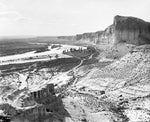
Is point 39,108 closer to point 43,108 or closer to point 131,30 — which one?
point 43,108

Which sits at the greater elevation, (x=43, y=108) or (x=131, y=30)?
(x=131, y=30)

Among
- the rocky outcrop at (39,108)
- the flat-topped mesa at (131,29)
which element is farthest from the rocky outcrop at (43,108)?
the flat-topped mesa at (131,29)

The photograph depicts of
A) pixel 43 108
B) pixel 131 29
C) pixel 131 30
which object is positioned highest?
pixel 131 29

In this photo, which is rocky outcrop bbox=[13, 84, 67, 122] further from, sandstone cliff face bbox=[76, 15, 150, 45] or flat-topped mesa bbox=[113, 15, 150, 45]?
flat-topped mesa bbox=[113, 15, 150, 45]

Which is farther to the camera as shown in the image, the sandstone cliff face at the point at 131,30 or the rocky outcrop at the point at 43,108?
the sandstone cliff face at the point at 131,30

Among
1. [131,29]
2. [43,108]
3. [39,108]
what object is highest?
[131,29]

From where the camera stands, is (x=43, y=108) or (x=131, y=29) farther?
(x=131, y=29)

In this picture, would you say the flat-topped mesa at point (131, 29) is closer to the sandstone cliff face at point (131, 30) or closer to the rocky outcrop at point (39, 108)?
the sandstone cliff face at point (131, 30)

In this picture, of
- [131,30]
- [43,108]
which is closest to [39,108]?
[43,108]

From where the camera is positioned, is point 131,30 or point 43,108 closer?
point 43,108

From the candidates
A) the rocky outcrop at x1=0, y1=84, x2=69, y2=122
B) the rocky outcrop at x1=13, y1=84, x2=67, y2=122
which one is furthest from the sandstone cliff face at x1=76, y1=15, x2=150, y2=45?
the rocky outcrop at x1=0, y1=84, x2=69, y2=122

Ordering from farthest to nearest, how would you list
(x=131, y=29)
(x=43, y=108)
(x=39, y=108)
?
(x=131, y=29)
(x=43, y=108)
(x=39, y=108)

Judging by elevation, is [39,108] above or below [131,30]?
below

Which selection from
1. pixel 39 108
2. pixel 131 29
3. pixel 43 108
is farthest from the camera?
pixel 131 29
